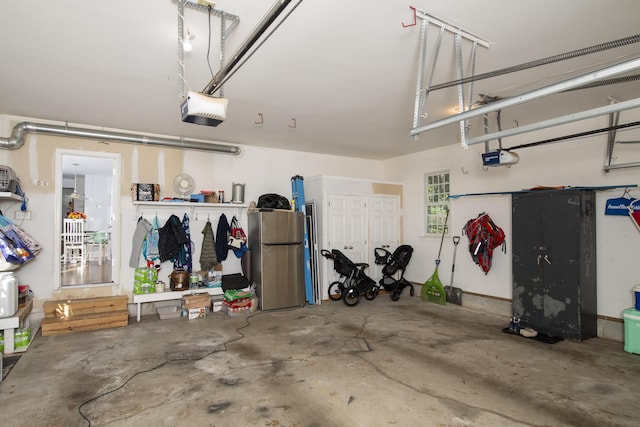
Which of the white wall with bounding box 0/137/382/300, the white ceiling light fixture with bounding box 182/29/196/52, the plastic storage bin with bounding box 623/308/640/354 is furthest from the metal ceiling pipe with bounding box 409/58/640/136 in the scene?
the white wall with bounding box 0/137/382/300

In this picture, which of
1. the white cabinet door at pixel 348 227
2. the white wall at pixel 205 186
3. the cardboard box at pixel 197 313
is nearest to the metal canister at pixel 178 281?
the white wall at pixel 205 186

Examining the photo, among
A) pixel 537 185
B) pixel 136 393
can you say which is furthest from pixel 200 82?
pixel 537 185

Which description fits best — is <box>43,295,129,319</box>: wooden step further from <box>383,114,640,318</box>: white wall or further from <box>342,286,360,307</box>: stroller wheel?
<box>383,114,640,318</box>: white wall

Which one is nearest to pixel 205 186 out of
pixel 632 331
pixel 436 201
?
pixel 436 201

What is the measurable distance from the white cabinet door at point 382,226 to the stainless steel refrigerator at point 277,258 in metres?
1.60

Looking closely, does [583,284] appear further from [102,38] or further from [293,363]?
[102,38]

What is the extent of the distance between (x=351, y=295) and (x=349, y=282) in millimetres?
291

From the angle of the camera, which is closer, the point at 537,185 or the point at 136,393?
the point at 136,393

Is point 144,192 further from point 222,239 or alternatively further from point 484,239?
point 484,239

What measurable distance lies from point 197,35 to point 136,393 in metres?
3.05

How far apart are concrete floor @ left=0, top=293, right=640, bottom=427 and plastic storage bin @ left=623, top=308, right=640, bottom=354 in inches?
3.5

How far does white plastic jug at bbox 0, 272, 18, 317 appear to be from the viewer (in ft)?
13.0

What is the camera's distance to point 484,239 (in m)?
5.87

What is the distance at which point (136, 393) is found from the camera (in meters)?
3.02
